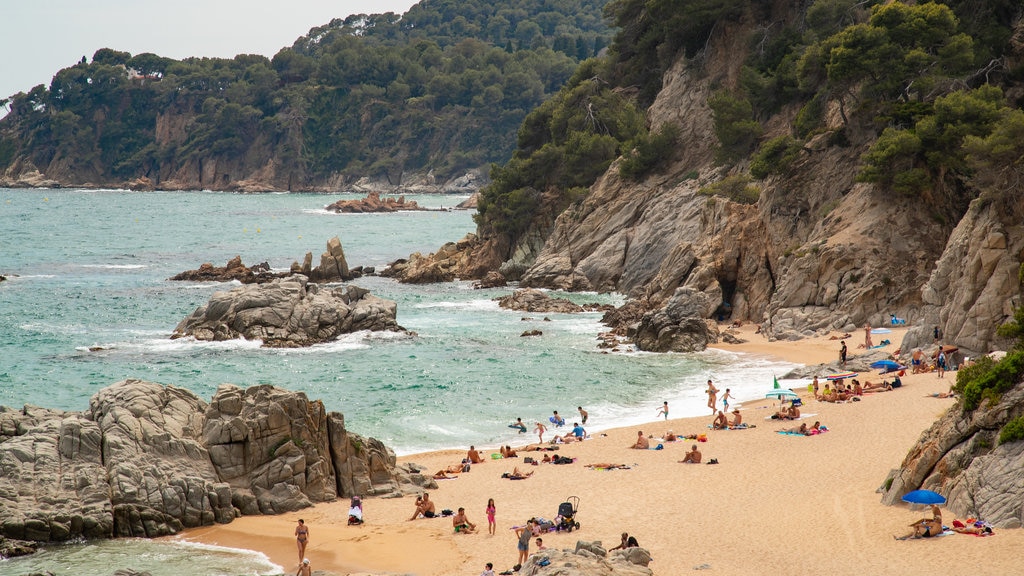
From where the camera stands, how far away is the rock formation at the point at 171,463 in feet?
63.9

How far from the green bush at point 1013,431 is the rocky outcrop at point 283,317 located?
30803 millimetres

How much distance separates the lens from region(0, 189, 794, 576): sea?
96.5ft

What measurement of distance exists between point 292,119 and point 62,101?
48359 millimetres

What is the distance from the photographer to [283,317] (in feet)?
143

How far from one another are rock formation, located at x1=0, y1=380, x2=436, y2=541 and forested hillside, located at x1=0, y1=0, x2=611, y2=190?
159992 mm

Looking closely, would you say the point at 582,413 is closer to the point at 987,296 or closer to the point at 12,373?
the point at 987,296

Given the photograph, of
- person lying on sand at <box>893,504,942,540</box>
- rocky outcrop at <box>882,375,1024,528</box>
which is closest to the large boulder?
person lying on sand at <box>893,504,942,540</box>

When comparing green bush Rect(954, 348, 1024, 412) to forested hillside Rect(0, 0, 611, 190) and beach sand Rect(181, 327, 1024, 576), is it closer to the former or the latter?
beach sand Rect(181, 327, 1024, 576)

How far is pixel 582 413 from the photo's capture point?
97.9ft

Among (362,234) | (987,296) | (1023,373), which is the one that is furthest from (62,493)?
(362,234)

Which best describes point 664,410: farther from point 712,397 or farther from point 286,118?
point 286,118

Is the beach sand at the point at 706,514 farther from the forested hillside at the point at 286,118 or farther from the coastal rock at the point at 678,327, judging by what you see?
the forested hillside at the point at 286,118

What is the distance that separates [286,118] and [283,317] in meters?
152

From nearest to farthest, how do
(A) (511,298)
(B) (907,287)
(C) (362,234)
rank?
(B) (907,287), (A) (511,298), (C) (362,234)
